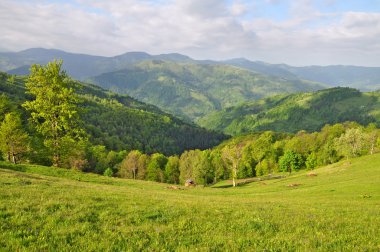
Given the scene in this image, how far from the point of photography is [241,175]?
160 metres

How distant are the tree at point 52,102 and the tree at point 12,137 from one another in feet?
48.5

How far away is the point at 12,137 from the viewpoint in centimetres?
6019

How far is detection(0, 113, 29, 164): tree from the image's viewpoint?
59.8 m

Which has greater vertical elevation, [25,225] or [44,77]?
[44,77]

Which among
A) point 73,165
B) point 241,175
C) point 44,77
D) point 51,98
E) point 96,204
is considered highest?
point 44,77

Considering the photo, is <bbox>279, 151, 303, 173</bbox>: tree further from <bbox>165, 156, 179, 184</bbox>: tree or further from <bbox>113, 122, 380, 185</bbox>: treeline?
<bbox>165, 156, 179, 184</bbox>: tree

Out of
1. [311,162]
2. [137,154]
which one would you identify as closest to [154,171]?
[137,154]

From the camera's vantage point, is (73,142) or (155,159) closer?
(73,142)

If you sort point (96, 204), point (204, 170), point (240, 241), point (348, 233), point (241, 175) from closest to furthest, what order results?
point (240, 241) < point (348, 233) < point (96, 204) < point (204, 170) < point (241, 175)

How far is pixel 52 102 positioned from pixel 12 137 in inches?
745

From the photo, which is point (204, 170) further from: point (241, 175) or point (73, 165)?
point (73, 165)

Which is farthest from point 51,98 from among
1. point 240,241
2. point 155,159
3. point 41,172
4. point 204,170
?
point 155,159

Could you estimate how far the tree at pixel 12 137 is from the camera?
5982 centimetres

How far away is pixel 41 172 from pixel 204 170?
104 metres
